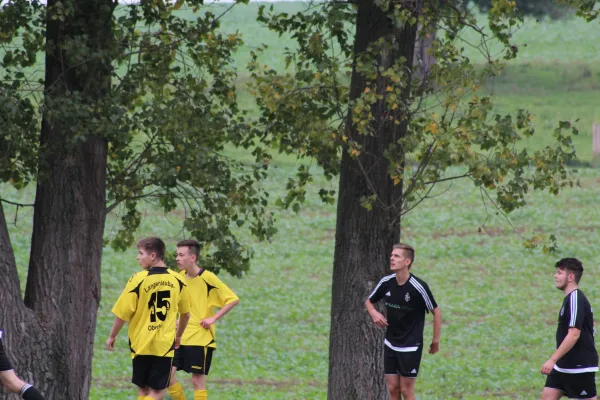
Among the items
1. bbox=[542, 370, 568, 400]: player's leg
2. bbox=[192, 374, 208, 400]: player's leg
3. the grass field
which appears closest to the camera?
bbox=[542, 370, 568, 400]: player's leg

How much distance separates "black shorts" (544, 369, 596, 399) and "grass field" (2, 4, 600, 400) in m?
3.60

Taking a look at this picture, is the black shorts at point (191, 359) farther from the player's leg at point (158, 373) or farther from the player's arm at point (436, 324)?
the player's arm at point (436, 324)

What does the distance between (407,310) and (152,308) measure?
7.45 ft

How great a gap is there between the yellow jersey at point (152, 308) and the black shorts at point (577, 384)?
341cm

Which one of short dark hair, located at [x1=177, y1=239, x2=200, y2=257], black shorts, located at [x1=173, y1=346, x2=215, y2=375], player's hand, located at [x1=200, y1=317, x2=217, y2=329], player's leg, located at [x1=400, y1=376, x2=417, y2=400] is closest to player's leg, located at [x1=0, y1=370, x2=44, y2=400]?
short dark hair, located at [x1=177, y1=239, x2=200, y2=257]

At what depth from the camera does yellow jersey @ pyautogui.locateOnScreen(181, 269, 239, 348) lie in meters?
10.8

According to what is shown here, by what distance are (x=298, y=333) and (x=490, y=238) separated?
39.0 feet

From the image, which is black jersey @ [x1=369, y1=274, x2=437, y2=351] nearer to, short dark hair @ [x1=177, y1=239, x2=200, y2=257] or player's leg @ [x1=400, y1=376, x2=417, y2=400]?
player's leg @ [x1=400, y1=376, x2=417, y2=400]

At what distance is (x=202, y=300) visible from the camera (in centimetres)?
1087

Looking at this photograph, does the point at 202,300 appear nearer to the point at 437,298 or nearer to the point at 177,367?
the point at 177,367

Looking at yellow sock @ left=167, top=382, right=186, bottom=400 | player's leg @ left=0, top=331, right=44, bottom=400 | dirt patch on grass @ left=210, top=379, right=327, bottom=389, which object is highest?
player's leg @ left=0, top=331, right=44, bottom=400

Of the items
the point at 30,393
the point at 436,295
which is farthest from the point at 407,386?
the point at 436,295

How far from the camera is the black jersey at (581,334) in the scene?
900 centimetres

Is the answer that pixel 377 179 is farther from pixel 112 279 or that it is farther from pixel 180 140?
pixel 112 279
